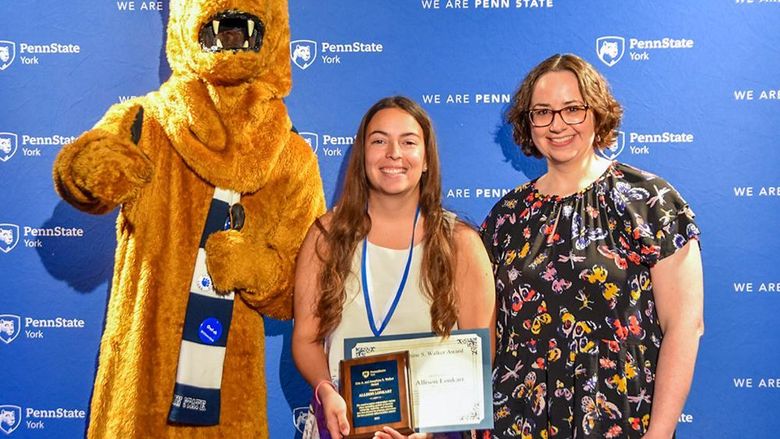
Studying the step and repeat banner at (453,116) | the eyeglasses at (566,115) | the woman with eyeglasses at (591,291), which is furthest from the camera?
the step and repeat banner at (453,116)

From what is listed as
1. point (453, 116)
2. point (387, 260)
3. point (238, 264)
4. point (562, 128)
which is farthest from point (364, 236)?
point (453, 116)

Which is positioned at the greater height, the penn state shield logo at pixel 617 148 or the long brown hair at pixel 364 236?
the penn state shield logo at pixel 617 148

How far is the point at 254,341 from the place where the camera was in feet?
7.30

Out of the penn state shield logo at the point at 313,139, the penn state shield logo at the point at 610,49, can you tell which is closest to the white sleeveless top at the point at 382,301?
the penn state shield logo at the point at 313,139

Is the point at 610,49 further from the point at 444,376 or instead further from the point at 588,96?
the point at 444,376

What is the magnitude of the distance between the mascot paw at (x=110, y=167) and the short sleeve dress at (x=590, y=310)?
41.8 inches

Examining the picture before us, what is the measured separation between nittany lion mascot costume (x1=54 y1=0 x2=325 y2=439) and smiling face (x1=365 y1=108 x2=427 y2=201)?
286 millimetres

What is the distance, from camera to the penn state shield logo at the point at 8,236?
9.09ft

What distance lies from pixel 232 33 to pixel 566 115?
968 millimetres

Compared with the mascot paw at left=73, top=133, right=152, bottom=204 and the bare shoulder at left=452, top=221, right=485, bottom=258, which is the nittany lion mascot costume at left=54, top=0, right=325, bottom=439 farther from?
the bare shoulder at left=452, top=221, right=485, bottom=258

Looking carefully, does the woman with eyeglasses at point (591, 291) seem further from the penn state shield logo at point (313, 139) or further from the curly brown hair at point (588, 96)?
the penn state shield logo at point (313, 139)

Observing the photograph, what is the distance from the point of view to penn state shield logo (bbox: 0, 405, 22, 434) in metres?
2.77

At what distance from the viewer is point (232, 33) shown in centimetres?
213

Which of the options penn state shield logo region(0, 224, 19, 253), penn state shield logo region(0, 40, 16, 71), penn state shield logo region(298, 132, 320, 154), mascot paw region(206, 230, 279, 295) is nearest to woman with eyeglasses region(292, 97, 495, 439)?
mascot paw region(206, 230, 279, 295)
